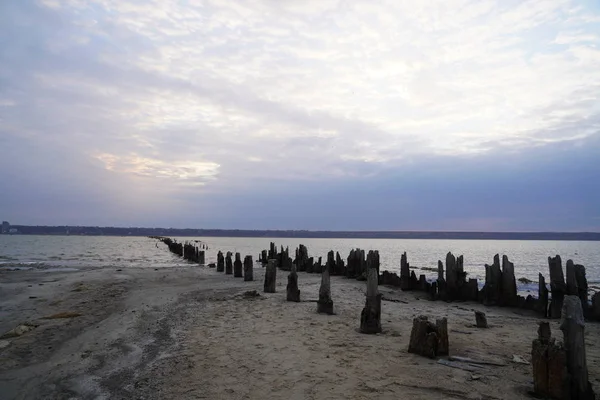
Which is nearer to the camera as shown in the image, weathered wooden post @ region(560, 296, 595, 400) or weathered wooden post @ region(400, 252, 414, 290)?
weathered wooden post @ region(560, 296, 595, 400)

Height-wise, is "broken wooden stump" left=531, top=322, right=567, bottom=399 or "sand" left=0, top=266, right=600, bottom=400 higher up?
"broken wooden stump" left=531, top=322, right=567, bottom=399

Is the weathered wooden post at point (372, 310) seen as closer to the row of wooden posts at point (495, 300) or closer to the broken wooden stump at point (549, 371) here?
the row of wooden posts at point (495, 300)

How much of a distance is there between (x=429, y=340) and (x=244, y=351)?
3.59m

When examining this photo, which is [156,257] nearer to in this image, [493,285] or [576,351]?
[493,285]

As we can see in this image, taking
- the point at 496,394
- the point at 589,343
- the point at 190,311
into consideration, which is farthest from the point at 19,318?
the point at 589,343

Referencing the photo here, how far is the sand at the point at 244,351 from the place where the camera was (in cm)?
608

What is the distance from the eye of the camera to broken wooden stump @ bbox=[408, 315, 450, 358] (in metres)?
7.41

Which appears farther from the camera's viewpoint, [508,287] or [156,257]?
[156,257]

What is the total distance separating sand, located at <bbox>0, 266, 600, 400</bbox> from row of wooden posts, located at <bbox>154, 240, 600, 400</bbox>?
1.52 ft

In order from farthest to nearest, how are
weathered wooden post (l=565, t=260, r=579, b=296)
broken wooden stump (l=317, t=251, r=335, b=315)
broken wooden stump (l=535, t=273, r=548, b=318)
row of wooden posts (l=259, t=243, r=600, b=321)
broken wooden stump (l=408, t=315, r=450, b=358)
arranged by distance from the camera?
broken wooden stump (l=535, t=273, r=548, b=318), row of wooden posts (l=259, t=243, r=600, b=321), weathered wooden post (l=565, t=260, r=579, b=296), broken wooden stump (l=317, t=251, r=335, b=315), broken wooden stump (l=408, t=315, r=450, b=358)

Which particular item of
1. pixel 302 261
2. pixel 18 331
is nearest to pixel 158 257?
pixel 302 261

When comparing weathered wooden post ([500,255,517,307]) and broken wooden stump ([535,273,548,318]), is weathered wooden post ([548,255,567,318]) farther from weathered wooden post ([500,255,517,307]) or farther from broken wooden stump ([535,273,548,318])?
weathered wooden post ([500,255,517,307])

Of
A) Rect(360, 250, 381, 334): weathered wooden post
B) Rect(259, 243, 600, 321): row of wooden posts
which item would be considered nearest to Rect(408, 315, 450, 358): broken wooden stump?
Rect(360, 250, 381, 334): weathered wooden post

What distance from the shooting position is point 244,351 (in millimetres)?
7879
